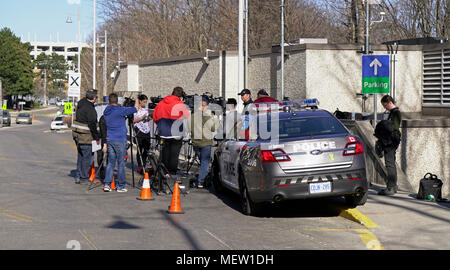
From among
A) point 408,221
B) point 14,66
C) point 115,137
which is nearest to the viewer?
point 408,221

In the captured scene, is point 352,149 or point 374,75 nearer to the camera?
point 352,149

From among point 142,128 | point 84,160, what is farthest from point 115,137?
point 142,128

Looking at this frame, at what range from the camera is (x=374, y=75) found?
1518 centimetres

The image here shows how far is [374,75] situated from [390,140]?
2.18 metres

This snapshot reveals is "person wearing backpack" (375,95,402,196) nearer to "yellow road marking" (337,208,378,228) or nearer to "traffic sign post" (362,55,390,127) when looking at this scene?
"traffic sign post" (362,55,390,127)

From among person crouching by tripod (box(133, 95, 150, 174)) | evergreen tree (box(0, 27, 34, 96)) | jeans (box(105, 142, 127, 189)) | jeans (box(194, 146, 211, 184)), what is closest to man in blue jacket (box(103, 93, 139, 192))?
jeans (box(105, 142, 127, 189))

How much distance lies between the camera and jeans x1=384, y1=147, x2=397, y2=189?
532 inches

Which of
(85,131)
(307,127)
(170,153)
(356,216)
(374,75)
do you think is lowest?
(356,216)

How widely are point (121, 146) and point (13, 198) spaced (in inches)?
96.7

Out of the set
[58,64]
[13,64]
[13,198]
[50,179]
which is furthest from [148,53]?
[58,64]

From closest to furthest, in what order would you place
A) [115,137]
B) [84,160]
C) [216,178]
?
[115,137] < [216,178] < [84,160]

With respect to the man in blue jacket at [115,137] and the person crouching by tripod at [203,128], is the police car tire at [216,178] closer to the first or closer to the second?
the person crouching by tripod at [203,128]

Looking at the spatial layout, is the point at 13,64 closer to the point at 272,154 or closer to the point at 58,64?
→ the point at 58,64

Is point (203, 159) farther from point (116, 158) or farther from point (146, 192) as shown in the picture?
point (146, 192)
